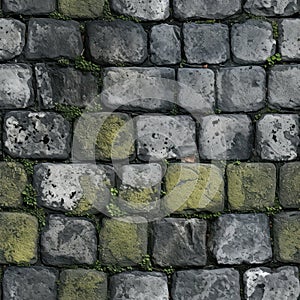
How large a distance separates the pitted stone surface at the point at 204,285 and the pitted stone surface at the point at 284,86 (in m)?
0.86

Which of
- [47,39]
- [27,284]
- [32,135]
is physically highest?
[47,39]

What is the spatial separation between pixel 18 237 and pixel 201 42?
1.29 meters

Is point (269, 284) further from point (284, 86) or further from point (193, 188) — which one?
point (284, 86)

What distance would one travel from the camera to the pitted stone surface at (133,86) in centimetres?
332

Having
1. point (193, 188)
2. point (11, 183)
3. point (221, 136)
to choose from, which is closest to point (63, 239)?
point (11, 183)

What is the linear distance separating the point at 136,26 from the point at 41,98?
1.88ft

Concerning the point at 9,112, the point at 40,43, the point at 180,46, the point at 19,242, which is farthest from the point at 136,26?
the point at 19,242

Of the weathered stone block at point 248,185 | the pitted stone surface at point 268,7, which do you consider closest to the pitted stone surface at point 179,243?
the weathered stone block at point 248,185

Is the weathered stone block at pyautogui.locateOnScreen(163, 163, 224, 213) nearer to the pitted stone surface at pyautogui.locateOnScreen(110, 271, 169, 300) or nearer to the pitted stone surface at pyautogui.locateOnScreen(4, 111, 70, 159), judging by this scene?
the pitted stone surface at pyautogui.locateOnScreen(110, 271, 169, 300)

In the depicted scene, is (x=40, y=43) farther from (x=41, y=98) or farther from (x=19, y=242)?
(x=19, y=242)

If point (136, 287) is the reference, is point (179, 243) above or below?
above

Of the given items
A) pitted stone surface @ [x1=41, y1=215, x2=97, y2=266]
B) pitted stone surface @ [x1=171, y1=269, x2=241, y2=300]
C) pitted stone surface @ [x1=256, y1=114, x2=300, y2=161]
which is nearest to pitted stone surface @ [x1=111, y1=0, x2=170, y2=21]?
pitted stone surface @ [x1=256, y1=114, x2=300, y2=161]

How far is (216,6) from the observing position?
3.35 m

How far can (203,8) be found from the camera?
335 cm
